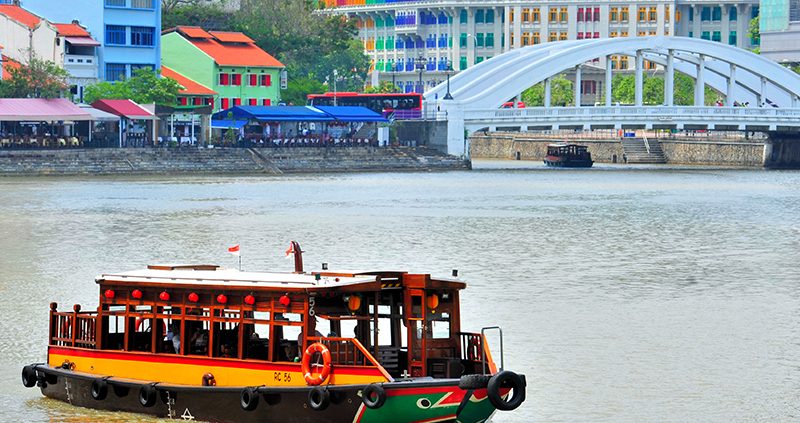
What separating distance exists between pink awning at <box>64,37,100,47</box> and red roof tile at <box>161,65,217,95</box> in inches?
211

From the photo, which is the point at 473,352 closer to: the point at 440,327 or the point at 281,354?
the point at 281,354

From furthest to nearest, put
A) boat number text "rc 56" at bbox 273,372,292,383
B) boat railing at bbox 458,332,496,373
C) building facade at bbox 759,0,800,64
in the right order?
building facade at bbox 759,0,800,64 < boat railing at bbox 458,332,496,373 < boat number text "rc 56" at bbox 273,372,292,383

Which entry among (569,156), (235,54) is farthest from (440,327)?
(235,54)

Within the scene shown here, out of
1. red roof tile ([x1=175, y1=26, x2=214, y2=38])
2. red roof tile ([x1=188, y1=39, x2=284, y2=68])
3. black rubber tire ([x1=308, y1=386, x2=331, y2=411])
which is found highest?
red roof tile ([x1=175, y1=26, x2=214, y2=38])

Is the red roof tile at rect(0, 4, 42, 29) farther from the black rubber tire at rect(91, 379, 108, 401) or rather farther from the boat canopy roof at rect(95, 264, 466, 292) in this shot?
the boat canopy roof at rect(95, 264, 466, 292)

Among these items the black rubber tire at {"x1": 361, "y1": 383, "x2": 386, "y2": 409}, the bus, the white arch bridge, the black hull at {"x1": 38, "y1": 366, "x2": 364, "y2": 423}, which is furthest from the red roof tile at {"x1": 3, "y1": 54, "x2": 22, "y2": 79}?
the black rubber tire at {"x1": 361, "y1": 383, "x2": 386, "y2": 409}

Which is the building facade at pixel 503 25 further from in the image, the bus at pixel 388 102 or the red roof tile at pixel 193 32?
the red roof tile at pixel 193 32

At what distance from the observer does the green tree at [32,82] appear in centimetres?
8381

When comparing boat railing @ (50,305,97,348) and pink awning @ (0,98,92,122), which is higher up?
pink awning @ (0,98,92,122)

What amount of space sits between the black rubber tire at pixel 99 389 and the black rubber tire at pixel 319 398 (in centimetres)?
308

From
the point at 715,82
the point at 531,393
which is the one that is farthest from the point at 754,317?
the point at 715,82

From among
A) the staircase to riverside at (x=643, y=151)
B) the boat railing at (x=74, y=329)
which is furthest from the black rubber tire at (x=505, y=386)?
the staircase to riverside at (x=643, y=151)

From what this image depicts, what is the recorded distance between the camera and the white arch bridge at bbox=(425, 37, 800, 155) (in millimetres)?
92125

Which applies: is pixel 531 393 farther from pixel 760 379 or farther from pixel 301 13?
pixel 301 13
